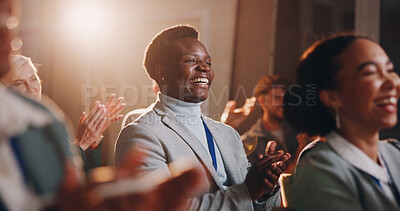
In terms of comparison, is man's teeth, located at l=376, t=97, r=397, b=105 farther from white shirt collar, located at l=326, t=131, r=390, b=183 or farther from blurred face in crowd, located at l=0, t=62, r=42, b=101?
blurred face in crowd, located at l=0, t=62, r=42, b=101

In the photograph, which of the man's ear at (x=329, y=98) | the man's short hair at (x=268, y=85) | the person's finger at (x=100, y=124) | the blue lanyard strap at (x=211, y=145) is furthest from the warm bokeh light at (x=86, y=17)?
the man's ear at (x=329, y=98)

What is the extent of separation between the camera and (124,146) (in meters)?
1.46

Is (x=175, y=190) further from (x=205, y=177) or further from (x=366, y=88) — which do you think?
(x=205, y=177)

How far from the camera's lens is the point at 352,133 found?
3.41 ft

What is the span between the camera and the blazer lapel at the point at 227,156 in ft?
4.99

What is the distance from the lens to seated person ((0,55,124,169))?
1.82m

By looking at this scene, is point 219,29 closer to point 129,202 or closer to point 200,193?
point 200,193

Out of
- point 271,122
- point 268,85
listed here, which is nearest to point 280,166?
point 271,122

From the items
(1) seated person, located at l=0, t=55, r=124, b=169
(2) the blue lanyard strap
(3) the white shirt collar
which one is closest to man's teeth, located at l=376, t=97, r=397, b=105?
(3) the white shirt collar

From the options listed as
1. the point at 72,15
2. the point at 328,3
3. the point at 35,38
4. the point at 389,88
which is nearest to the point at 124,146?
the point at 389,88

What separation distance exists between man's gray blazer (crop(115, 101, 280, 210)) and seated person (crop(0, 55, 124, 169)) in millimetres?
467

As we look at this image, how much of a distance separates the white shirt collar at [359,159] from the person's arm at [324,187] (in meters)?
0.03

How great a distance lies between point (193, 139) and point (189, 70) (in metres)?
0.26

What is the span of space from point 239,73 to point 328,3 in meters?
0.97
